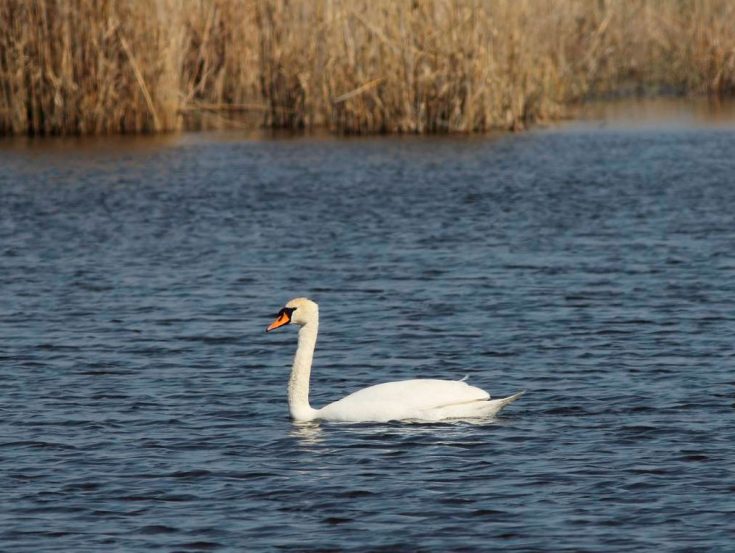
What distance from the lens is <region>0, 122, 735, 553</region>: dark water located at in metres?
8.74

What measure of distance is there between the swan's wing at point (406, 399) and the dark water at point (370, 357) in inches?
5.0

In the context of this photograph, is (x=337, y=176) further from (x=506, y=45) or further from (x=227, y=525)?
(x=227, y=525)

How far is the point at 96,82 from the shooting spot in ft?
102

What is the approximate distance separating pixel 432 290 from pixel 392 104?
1529cm

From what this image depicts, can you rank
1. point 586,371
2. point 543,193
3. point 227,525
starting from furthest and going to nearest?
1. point 543,193
2. point 586,371
3. point 227,525

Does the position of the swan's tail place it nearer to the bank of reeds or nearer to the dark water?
the dark water

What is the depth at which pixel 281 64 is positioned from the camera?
3225 cm

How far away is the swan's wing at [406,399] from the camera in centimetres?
1067

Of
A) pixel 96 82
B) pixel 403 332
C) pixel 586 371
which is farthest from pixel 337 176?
pixel 586 371

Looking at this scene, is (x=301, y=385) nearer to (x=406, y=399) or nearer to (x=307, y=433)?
(x=307, y=433)

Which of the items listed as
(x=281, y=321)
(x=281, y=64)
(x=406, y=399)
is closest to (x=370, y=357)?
(x=281, y=321)

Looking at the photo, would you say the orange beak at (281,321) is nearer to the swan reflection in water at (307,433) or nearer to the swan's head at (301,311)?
the swan's head at (301,311)

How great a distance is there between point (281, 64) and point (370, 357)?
1957cm

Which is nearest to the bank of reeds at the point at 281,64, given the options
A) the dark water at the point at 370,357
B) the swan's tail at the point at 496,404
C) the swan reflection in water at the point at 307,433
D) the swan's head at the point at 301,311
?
the dark water at the point at 370,357
